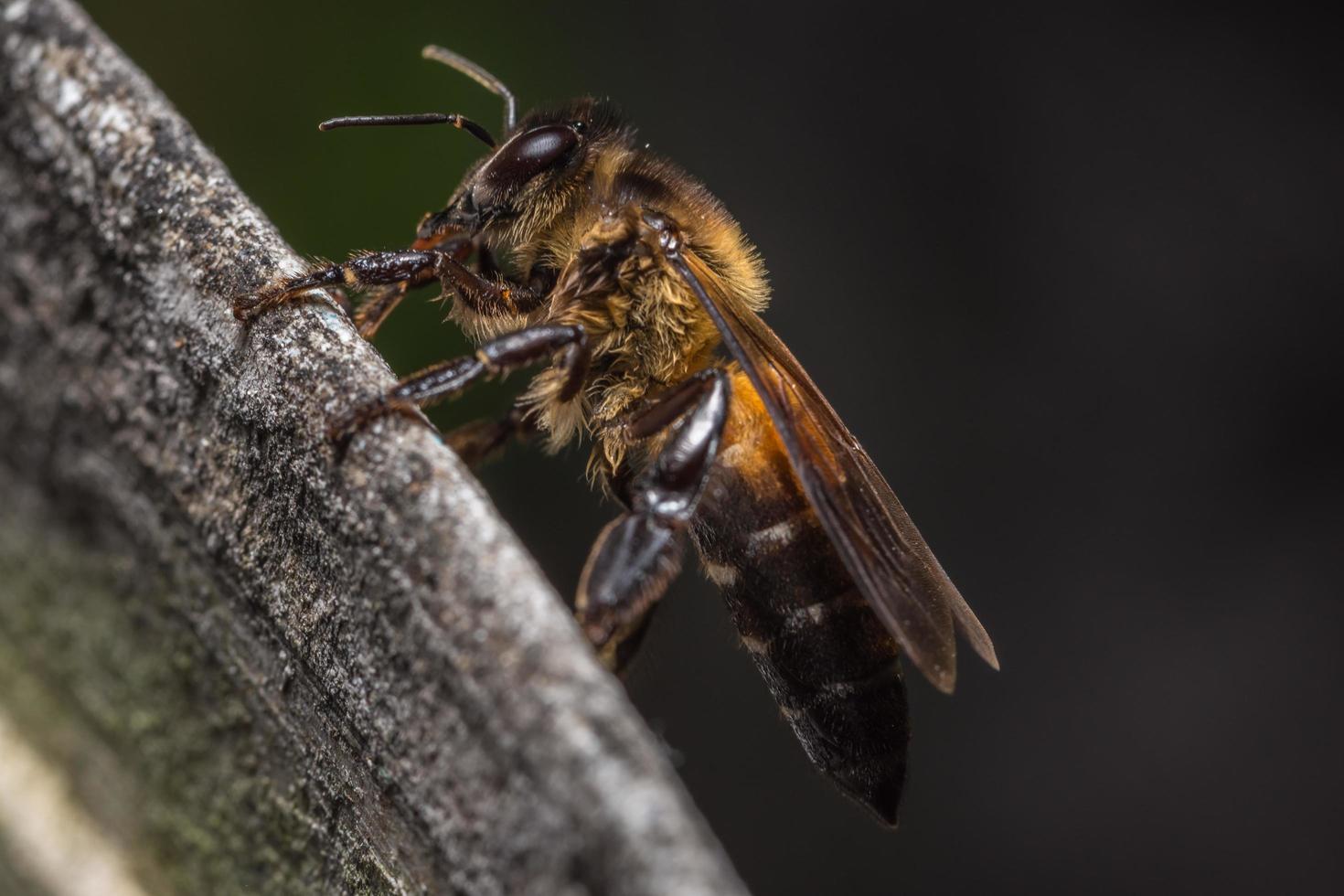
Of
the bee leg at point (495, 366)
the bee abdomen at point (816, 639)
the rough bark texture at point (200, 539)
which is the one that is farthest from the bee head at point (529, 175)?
the rough bark texture at point (200, 539)

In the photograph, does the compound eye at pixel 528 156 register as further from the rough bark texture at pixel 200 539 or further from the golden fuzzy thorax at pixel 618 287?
the rough bark texture at pixel 200 539

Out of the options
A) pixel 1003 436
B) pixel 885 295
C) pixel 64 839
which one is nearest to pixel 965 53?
pixel 885 295

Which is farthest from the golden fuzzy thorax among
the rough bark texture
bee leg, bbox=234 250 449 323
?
the rough bark texture

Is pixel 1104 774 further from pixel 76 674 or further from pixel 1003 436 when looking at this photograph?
pixel 76 674

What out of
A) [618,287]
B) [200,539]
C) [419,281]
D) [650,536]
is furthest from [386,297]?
[200,539]

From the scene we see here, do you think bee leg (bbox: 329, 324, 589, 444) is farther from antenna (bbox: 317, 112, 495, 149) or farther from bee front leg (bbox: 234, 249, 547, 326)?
antenna (bbox: 317, 112, 495, 149)

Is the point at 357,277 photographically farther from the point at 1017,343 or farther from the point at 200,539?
the point at 1017,343
